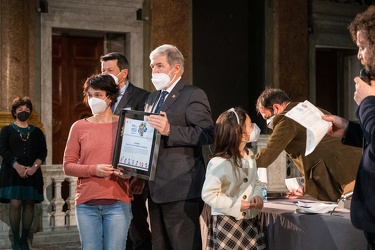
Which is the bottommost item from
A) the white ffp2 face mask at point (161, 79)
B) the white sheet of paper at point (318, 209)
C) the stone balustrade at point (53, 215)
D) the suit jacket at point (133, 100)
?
the stone balustrade at point (53, 215)

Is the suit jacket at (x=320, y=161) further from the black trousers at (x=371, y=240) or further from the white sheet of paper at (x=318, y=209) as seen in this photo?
the black trousers at (x=371, y=240)

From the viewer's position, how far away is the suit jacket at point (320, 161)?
5031mm

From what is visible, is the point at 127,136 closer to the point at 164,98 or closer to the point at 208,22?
the point at 164,98

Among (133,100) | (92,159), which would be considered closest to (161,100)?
(92,159)

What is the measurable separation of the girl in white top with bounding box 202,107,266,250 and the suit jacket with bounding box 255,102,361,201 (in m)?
0.73

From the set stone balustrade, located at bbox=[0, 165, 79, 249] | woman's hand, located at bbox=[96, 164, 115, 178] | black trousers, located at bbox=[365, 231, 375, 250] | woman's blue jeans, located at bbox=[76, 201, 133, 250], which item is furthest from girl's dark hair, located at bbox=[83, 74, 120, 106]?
stone balustrade, located at bbox=[0, 165, 79, 249]

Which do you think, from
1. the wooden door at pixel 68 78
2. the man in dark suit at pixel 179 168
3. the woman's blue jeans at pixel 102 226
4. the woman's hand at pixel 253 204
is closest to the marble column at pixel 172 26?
the wooden door at pixel 68 78

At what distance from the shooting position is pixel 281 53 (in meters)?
11.8

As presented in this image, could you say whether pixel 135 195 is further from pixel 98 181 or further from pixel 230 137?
pixel 230 137

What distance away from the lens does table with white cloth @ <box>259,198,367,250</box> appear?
4.00 m

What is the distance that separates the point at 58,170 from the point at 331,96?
6.39 m

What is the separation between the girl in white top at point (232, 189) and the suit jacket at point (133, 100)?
1.32m

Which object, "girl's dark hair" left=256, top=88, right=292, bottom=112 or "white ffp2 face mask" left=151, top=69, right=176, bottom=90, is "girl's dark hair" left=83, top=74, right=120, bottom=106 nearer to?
"white ffp2 face mask" left=151, top=69, right=176, bottom=90

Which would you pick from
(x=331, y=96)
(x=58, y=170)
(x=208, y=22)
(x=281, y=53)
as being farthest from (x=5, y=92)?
(x=331, y=96)
